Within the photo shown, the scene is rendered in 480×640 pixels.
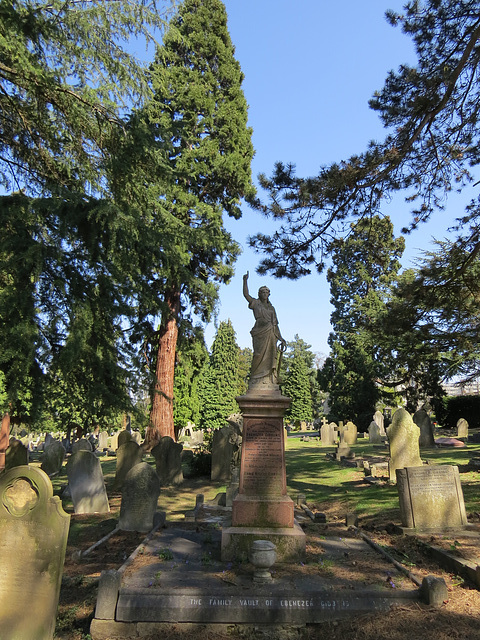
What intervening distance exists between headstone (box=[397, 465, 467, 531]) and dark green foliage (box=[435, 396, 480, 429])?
81.9 ft

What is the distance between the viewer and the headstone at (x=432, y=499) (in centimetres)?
708

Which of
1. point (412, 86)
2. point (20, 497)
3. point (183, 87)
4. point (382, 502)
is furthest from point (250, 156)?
point (20, 497)

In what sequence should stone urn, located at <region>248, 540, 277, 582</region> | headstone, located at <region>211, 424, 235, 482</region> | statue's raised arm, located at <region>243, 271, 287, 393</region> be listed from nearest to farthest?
stone urn, located at <region>248, 540, 277, 582</region> → statue's raised arm, located at <region>243, 271, 287, 393</region> → headstone, located at <region>211, 424, 235, 482</region>

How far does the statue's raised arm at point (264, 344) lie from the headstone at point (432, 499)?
9.40ft

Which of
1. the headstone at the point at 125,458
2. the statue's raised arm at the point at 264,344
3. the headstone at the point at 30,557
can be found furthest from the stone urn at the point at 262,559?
the headstone at the point at 125,458

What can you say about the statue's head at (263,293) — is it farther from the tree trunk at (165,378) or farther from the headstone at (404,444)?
the tree trunk at (165,378)

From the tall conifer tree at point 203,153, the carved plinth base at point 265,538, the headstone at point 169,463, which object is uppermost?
the tall conifer tree at point 203,153

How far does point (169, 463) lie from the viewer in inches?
541

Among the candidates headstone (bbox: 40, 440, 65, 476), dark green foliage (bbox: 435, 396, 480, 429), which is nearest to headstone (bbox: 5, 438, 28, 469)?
headstone (bbox: 40, 440, 65, 476)

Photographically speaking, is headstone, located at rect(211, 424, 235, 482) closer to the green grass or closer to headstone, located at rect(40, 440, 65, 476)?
the green grass

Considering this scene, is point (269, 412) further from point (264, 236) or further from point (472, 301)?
point (472, 301)

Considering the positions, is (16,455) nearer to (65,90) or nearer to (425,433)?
(65,90)

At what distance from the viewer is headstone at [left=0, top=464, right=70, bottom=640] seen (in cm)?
370

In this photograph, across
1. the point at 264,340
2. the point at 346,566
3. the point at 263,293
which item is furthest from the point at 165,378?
the point at 346,566
